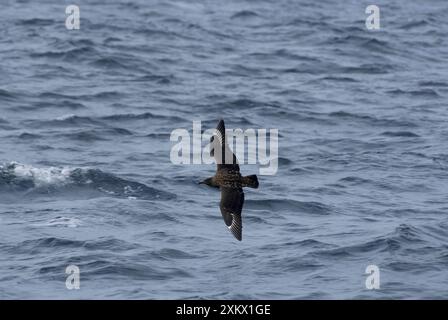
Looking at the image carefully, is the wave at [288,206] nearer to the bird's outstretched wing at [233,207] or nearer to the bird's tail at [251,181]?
the bird's outstretched wing at [233,207]

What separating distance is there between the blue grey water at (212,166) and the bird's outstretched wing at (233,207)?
98cm

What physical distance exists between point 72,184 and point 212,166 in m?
3.15

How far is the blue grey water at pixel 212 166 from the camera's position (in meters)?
18.3

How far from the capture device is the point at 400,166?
2447cm

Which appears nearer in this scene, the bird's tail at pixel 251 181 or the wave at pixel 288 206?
the bird's tail at pixel 251 181

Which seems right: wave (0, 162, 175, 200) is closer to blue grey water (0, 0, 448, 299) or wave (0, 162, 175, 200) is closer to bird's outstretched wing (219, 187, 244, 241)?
blue grey water (0, 0, 448, 299)

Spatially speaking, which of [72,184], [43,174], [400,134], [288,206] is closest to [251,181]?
[288,206]

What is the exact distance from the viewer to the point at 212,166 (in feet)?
79.3

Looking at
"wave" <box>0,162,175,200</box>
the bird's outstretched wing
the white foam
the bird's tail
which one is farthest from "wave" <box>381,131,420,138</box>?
the bird's tail

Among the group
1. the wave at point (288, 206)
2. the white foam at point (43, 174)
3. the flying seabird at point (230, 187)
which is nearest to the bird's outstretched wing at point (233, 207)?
the flying seabird at point (230, 187)
